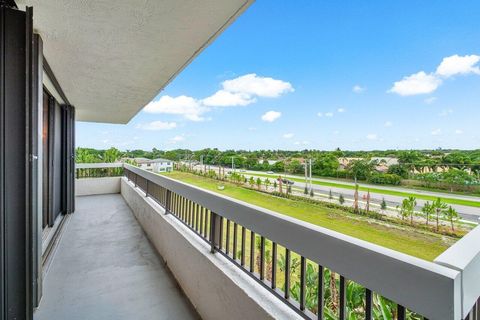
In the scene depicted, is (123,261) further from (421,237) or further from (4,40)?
(421,237)

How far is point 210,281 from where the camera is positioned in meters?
1.90

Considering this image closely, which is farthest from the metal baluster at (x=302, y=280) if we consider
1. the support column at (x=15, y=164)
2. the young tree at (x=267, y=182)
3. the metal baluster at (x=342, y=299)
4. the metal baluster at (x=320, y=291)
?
the support column at (x=15, y=164)

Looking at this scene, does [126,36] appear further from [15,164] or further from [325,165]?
[325,165]

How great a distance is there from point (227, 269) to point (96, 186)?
24.9ft

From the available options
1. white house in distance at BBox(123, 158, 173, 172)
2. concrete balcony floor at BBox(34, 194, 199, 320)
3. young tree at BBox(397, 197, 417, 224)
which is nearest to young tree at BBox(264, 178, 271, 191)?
young tree at BBox(397, 197, 417, 224)

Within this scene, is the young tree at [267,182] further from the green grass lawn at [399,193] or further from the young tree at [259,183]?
the green grass lawn at [399,193]

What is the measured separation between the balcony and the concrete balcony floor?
0.01 meters

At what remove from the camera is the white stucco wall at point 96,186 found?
7754 mm

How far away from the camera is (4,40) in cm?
162

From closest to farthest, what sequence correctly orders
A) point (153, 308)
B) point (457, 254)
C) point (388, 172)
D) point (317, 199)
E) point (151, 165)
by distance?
1. point (457, 254)
2. point (388, 172)
3. point (317, 199)
4. point (153, 308)
5. point (151, 165)

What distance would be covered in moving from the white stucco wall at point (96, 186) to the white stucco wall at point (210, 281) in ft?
18.2

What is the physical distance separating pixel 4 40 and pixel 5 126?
53 centimetres

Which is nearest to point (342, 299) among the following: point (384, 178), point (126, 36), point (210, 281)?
point (384, 178)

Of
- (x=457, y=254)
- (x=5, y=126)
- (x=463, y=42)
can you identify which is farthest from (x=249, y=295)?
(x=5, y=126)
